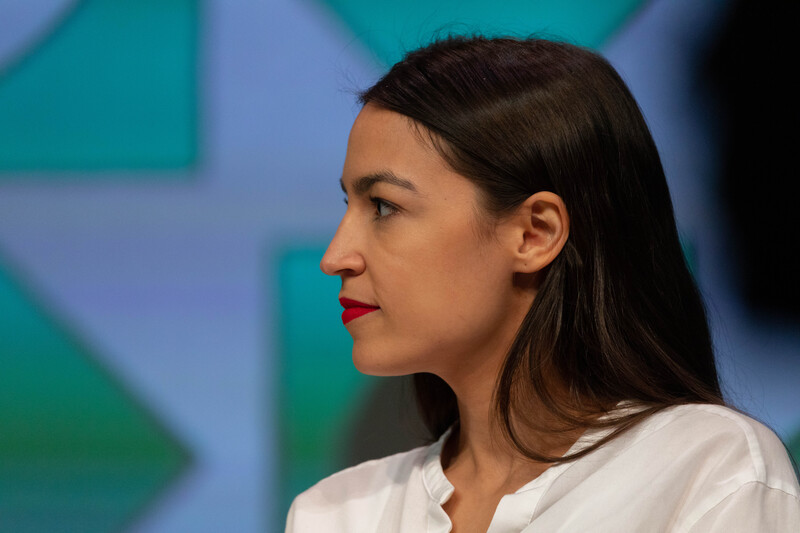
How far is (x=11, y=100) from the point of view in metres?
1.65

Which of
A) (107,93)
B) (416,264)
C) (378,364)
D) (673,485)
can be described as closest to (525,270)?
(416,264)

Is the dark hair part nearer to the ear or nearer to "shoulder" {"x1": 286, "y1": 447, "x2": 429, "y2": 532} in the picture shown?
the ear

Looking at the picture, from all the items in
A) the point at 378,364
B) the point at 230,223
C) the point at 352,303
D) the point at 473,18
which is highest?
the point at 473,18

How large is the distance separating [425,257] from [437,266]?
2 cm

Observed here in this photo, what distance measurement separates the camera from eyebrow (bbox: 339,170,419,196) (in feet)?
4.27

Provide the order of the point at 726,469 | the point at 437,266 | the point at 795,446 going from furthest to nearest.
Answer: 1. the point at 795,446
2. the point at 437,266
3. the point at 726,469

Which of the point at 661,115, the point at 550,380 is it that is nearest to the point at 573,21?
the point at 661,115

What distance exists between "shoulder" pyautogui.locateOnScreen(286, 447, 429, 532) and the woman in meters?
0.10

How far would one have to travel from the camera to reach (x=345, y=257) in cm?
135

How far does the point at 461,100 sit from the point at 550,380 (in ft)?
1.52

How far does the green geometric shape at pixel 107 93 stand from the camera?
1.64 m

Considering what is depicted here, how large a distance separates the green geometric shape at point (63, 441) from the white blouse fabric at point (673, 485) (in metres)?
0.65

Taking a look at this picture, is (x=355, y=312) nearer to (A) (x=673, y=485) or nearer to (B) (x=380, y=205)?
(B) (x=380, y=205)

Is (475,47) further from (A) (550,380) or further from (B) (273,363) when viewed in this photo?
(B) (273,363)
